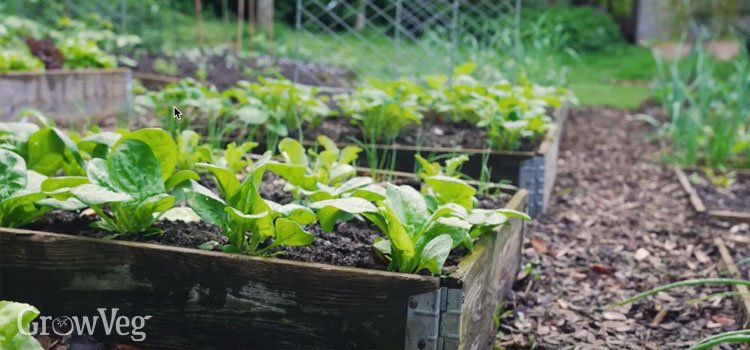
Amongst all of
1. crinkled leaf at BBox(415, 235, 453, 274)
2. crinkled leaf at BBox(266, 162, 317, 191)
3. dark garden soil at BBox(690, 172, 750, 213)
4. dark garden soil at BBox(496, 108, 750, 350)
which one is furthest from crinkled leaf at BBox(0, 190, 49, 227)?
dark garden soil at BBox(690, 172, 750, 213)

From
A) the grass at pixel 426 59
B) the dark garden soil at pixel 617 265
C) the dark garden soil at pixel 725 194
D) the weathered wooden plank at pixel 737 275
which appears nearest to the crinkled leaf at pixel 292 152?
the dark garden soil at pixel 617 265

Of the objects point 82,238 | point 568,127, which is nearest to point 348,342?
point 82,238

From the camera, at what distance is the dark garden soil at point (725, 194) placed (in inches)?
148

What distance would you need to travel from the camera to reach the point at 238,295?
5.28 ft

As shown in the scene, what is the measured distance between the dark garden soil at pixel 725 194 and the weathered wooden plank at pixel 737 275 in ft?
2.52

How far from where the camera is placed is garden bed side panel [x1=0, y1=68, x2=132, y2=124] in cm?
410

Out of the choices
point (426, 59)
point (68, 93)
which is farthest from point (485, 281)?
point (426, 59)

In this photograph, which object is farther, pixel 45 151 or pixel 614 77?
pixel 614 77

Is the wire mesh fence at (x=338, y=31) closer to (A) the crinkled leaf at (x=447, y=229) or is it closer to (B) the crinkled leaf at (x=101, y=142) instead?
(B) the crinkled leaf at (x=101, y=142)

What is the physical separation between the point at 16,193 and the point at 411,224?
0.91 meters

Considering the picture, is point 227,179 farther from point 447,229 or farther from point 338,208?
point 447,229

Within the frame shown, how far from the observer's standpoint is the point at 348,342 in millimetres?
1576

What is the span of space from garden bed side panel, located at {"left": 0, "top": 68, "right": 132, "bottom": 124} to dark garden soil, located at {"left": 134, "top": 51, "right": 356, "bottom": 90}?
1302mm

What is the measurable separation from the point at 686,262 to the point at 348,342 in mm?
1828
